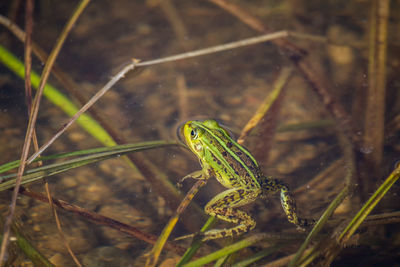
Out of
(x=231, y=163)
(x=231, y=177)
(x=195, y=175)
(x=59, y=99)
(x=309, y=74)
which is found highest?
(x=59, y=99)

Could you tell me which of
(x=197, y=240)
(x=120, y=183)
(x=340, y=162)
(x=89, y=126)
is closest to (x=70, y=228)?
(x=120, y=183)

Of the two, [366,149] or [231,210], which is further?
[366,149]

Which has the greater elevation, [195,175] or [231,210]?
[195,175]

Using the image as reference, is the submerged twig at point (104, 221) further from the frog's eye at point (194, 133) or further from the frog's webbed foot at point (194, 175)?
the frog's eye at point (194, 133)

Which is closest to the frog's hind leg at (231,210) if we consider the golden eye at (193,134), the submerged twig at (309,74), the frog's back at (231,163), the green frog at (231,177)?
the green frog at (231,177)

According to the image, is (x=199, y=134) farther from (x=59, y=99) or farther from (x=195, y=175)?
(x=59, y=99)

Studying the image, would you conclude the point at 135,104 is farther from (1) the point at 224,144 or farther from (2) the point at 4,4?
(2) the point at 4,4

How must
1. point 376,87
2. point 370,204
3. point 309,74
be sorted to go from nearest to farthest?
point 370,204
point 376,87
point 309,74

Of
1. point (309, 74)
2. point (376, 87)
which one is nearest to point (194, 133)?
point (309, 74)
